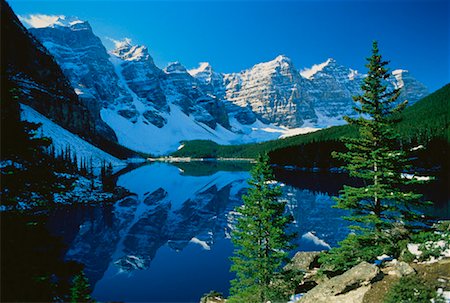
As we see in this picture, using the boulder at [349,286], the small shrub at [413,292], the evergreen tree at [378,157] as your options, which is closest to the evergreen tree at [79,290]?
the boulder at [349,286]

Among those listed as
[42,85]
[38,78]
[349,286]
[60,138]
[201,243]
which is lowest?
[201,243]

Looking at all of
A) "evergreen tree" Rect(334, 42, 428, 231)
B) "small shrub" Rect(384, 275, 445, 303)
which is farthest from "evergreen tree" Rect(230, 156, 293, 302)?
"small shrub" Rect(384, 275, 445, 303)

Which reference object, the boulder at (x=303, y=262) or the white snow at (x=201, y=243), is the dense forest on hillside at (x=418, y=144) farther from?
the boulder at (x=303, y=262)

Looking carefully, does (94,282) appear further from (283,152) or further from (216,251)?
(283,152)

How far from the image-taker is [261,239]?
17047 mm

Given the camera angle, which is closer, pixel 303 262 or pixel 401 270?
pixel 401 270

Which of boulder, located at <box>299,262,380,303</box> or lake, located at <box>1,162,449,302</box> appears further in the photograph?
lake, located at <box>1,162,449,302</box>

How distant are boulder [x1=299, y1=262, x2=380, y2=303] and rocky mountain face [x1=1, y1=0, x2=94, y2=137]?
461 feet

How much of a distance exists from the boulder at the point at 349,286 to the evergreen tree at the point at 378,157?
356cm

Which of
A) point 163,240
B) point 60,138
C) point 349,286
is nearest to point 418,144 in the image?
point 163,240

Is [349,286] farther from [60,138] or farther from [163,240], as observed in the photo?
[60,138]

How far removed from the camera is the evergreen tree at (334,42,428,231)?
15.7m

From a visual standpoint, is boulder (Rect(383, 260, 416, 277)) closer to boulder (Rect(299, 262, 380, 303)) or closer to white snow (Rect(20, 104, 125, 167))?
boulder (Rect(299, 262, 380, 303))

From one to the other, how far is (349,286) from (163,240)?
29.9 meters
